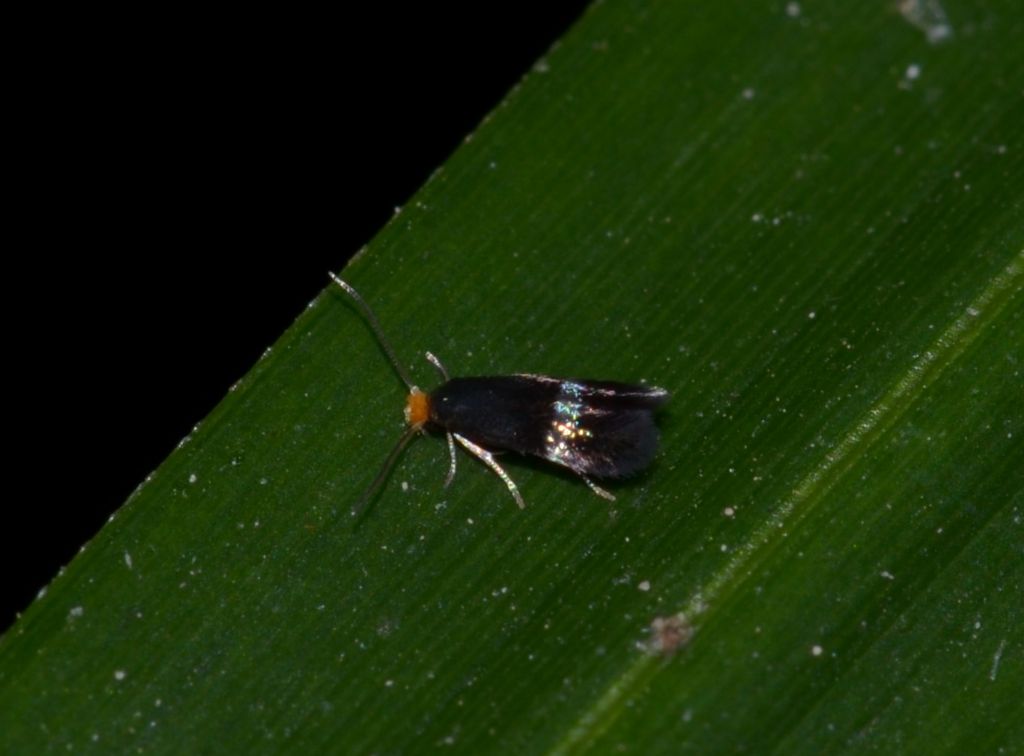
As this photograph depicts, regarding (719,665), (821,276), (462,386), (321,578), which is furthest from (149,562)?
(821,276)

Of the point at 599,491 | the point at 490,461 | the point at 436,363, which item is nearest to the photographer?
the point at 599,491

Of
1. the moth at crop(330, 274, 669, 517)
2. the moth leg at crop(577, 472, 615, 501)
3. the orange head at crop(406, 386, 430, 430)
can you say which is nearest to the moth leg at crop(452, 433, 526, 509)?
the moth at crop(330, 274, 669, 517)

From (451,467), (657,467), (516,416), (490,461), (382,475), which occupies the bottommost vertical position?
(382,475)

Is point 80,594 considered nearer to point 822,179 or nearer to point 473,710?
point 473,710

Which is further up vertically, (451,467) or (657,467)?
(657,467)

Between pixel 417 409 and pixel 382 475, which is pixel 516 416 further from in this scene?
pixel 382 475

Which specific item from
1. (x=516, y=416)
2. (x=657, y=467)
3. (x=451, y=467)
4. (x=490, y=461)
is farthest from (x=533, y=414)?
(x=657, y=467)

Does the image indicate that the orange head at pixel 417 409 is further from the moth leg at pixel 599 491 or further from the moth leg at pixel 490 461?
the moth leg at pixel 599 491

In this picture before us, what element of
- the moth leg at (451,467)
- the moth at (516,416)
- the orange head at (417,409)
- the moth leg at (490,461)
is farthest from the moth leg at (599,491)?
the orange head at (417,409)

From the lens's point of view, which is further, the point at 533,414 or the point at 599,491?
the point at 533,414
